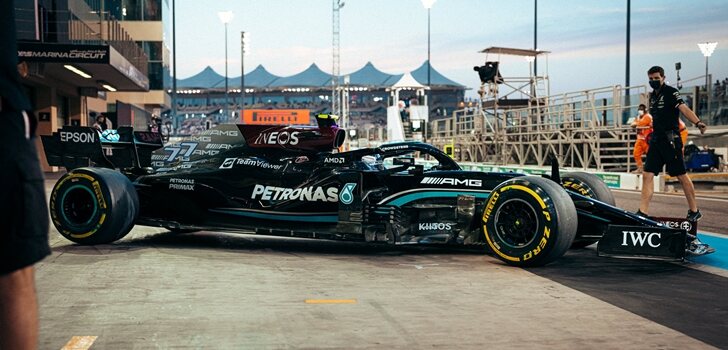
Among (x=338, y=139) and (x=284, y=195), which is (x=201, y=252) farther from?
(x=338, y=139)

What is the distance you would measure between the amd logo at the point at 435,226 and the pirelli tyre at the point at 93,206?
308cm

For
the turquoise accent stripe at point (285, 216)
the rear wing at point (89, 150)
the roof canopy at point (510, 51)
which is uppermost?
the roof canopy at point (510, 51)

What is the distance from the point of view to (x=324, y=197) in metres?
7.71

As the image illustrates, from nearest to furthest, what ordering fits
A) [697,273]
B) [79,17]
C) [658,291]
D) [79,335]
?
1. [79,335]
2. [658,291]
3. [697,273]
4. [79,17]

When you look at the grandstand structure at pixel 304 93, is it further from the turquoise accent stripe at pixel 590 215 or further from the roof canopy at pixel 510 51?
the turquoise accent stripe at pixel 590 215

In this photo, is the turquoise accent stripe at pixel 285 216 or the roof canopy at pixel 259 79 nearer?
the turquoise accent stripe at pixel 285 216

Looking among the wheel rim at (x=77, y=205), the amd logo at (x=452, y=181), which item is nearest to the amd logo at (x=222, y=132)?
the wheel rim at (x=77, y=205)

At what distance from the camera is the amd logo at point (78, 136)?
8.90 m

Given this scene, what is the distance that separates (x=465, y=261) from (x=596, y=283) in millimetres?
1446

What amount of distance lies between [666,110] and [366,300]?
512cm

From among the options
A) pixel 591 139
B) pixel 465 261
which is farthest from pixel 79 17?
pixel 465 261

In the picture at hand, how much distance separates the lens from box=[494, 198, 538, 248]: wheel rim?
21.6ft

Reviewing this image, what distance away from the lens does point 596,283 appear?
6.00 metres

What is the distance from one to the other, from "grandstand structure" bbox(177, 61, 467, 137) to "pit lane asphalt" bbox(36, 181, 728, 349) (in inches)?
3447
